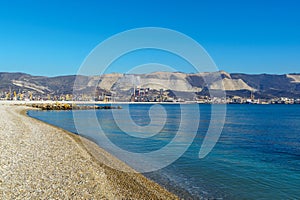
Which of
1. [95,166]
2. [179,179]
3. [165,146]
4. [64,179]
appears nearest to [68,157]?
[95,166]

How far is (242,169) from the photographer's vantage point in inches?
592

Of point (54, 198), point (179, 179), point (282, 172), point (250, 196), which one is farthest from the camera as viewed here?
point (282, 172)

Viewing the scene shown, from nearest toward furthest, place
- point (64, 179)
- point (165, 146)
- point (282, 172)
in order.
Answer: point (64, 179) < point (282, 172) < point (165, 146)

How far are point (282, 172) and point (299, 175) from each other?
83 cm

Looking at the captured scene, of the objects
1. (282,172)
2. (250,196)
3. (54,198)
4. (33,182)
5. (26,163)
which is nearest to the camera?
(54,198)

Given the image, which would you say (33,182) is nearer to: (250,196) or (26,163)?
(26,163)

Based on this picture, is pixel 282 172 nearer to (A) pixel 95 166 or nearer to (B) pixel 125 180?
(B) pixel 125 180

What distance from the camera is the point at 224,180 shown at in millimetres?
12570

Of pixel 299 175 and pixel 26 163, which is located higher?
pixel 26 163

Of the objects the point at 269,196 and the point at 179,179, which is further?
the point at 179,179

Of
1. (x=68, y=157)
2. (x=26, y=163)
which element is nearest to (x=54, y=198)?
(x=26, y=163)

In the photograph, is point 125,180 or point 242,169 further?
point 242,169

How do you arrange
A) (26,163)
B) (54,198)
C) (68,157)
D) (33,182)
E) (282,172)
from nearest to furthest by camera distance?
(54,198) < (33,182) < (26,163) < (68,157) < (282,172)

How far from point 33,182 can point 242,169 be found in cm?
1104
